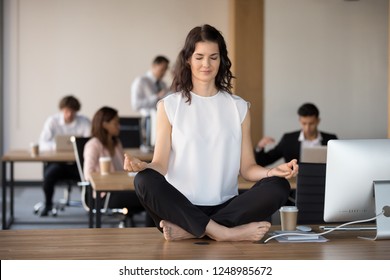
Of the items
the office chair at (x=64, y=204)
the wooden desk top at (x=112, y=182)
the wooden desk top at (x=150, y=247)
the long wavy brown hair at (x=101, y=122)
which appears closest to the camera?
the wooden desk top at (x=150, y=247)

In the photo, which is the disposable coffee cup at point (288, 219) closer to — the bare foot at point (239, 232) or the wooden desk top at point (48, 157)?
the bare foot at point (239, 232)

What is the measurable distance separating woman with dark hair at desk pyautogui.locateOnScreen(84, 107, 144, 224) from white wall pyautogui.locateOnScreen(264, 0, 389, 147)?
106 inches

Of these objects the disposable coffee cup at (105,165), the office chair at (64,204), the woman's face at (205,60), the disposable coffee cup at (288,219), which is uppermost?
the woman's face at (205,60)

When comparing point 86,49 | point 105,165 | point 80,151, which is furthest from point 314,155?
point 86,49

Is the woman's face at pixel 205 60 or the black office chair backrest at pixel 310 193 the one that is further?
the black office chair backrest at pixel 310 193

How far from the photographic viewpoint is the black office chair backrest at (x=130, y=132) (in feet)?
32.1

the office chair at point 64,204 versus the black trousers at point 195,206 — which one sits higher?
the black trousers at point 195,206

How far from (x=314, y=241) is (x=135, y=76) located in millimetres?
9478

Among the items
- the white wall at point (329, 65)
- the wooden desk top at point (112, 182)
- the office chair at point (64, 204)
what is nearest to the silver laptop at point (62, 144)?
the office chair at point (64, 204)

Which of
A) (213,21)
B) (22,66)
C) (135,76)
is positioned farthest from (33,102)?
(213,21)

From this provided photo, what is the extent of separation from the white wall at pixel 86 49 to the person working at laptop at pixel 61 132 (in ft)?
10.0

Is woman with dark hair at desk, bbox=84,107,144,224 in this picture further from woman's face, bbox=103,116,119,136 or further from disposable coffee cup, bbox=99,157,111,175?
disposable coffee cup, bbox=99,157,111,175

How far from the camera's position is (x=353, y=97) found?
9.35 metres

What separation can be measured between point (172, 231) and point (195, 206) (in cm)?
21
